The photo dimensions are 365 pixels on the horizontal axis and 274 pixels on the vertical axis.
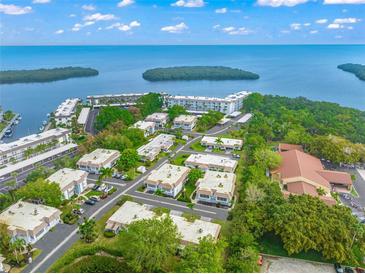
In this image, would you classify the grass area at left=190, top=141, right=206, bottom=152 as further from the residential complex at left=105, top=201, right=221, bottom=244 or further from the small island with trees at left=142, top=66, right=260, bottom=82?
the small island with trees at left=142, top=66, right=260, bottom=82

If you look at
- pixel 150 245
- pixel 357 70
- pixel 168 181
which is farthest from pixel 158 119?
pixel 357 70

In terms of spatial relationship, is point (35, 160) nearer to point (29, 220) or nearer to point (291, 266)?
point (29, 220)

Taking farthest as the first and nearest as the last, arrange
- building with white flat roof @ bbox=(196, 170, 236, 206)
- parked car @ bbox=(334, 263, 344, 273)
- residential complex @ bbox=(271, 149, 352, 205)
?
residential complex @ bbox=(271, 149, 352, 205) → building with white flat roof @ bbox=(196, 170, 236, 206) → parked car @ bbox=(334, 263, 344, 273)

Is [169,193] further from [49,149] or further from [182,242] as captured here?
[49,149]

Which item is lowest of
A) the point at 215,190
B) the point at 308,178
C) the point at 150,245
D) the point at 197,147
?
the point at 197,147

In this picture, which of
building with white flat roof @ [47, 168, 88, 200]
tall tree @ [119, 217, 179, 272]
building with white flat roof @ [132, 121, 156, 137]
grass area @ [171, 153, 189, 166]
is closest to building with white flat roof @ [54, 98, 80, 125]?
building with white flat roof @ [132, 121, 156, 137]

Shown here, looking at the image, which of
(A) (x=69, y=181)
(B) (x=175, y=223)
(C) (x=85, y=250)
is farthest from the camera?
(A) (x=69, y=181)
